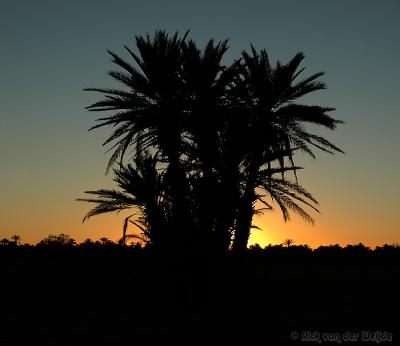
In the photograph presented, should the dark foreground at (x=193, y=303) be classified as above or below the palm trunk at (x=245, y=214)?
below

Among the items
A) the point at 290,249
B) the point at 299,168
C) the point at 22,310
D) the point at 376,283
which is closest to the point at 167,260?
the point at 22,310

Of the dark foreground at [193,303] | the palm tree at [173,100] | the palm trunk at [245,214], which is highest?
the palm tree at [173,100]

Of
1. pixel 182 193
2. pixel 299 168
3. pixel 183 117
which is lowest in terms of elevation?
pixel 182 193

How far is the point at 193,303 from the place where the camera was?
16812 millimetres

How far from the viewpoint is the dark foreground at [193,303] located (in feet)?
45.1

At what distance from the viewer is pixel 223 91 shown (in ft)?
64.8

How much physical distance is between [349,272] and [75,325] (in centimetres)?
1280

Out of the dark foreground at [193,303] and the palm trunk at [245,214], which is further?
the palm trunk at [245,214]

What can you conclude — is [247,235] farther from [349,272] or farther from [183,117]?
[349,272]

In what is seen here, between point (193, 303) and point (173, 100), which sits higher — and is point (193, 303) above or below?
below

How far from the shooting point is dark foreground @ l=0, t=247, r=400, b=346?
13750mm

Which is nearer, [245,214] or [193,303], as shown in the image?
[193,303]

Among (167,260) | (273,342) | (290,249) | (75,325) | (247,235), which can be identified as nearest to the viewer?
(273,342)

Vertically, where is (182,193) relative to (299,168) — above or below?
below
